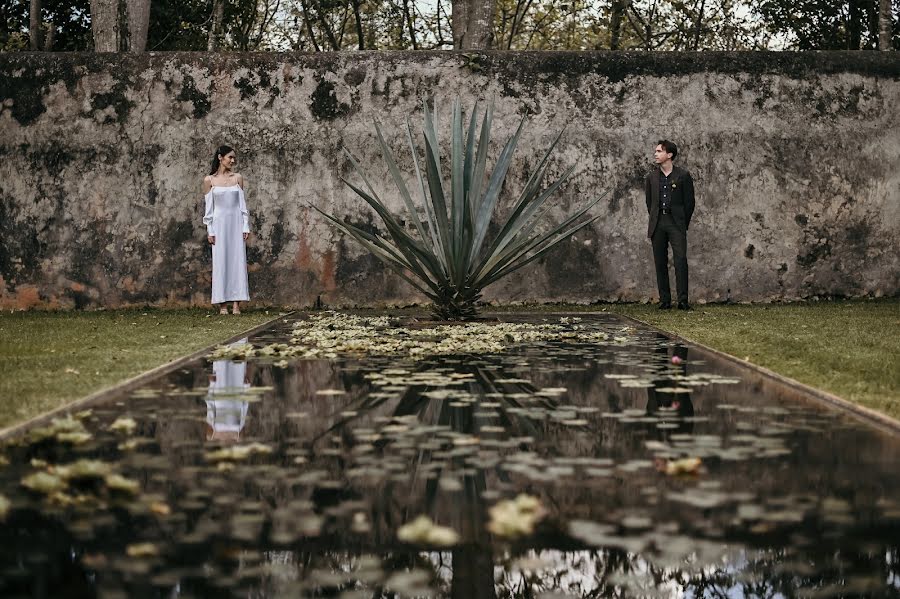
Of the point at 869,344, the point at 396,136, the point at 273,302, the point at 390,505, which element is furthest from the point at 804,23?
the point at 390,505

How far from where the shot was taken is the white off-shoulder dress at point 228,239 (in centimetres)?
1012

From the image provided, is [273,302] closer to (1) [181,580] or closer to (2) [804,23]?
(1) [181,580]

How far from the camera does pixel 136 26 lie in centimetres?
1248

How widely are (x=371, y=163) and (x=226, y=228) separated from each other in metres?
1.59

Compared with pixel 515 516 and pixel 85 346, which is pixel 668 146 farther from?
pixel 515 516

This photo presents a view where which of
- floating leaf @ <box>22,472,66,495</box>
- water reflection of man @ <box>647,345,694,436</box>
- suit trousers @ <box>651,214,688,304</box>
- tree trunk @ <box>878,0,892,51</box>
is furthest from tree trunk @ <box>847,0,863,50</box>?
floating leaf @ <box>22,472,66,495</box>

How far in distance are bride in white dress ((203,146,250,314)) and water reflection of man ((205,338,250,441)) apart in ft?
13.1

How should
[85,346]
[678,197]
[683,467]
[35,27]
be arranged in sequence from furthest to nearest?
[35,27] < [678,197] < [85,346] < [683,467]

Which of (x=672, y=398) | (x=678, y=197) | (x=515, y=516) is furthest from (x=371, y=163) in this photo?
(x=515, y=516)

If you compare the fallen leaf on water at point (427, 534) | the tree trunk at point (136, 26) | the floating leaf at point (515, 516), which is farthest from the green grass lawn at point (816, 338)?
the tree trunk at point (136, 26)

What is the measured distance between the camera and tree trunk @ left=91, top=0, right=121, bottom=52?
12320mm

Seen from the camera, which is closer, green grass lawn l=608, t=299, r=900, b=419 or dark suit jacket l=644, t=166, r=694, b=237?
green grass lawn l=608, t=299, r=900, b=419

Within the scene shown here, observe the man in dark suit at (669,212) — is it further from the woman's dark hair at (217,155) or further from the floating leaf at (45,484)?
the floating leaf at (45,484)

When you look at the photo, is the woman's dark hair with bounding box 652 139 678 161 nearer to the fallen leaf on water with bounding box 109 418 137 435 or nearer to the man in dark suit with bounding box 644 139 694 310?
the man in dark suit with bounding box 644 139 694 310
